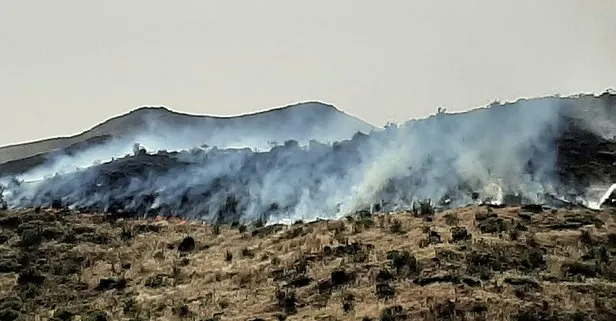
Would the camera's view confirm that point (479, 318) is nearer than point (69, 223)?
Yes

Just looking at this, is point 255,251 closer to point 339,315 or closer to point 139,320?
point 139,320

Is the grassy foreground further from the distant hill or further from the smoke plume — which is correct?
the distant hill

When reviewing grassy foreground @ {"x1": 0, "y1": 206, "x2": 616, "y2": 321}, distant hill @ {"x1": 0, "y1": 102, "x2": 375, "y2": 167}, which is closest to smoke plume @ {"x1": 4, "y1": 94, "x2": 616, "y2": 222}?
grassy foreground @ {"x1": 0, "y1": 206, "x2": 616, "y2": 321}

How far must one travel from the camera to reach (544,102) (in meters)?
47.2

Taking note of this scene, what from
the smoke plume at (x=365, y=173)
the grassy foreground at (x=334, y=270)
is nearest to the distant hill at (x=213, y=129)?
the smoke plume at (x=365, y=173)

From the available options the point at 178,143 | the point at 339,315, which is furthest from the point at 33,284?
the point at 178,143

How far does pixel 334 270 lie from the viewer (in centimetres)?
2019

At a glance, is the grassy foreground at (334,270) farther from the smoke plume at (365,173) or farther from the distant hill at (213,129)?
the distant hill at (213,129)

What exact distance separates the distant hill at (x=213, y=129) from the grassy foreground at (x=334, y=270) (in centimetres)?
4957

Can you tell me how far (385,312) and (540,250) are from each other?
6409mm

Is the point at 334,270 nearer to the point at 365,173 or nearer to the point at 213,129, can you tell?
the point at 365,173

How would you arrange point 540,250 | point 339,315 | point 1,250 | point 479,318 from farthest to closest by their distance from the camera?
point 1,250 → point 540,250 → point 339,315 → point 479,318

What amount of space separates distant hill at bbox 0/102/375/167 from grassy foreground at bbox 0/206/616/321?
49.6 meters

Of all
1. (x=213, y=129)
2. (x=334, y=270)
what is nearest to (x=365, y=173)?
(x=334, y=270)
